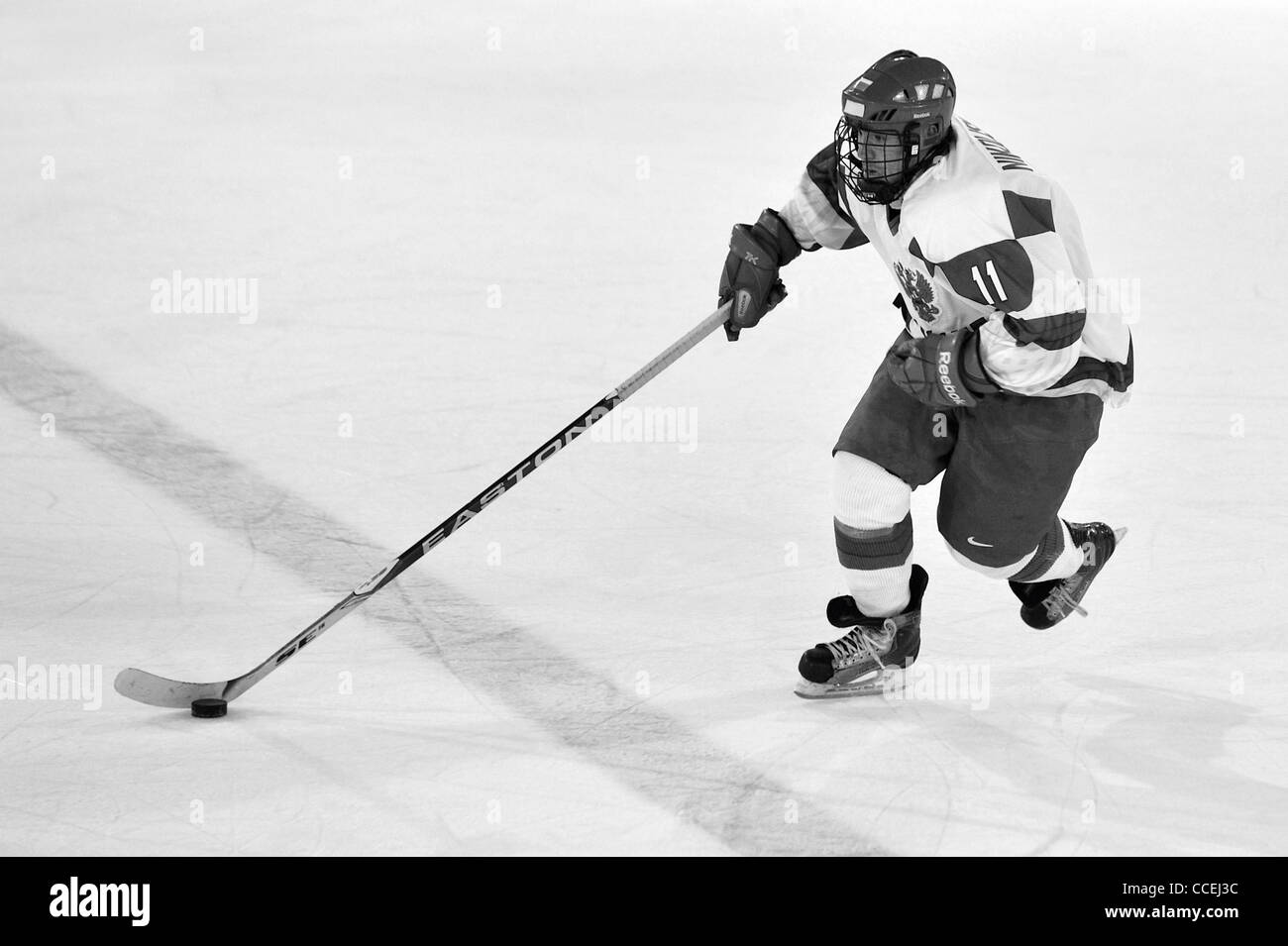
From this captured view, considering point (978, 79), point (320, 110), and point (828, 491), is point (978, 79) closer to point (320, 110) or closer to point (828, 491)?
point (320, 110)

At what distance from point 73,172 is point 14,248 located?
743mm

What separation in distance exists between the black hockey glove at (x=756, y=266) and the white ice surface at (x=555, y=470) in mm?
706

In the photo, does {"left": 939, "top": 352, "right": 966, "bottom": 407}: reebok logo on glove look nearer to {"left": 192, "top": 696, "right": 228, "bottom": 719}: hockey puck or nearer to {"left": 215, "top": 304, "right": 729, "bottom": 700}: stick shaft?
{"left": 215, "top": 304, "right": 729, "bottom": 700}: stick shaft

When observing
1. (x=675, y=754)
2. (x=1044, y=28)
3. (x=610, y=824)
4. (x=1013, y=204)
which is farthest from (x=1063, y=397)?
(x=1044, y=28)

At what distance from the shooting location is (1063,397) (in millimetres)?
3254

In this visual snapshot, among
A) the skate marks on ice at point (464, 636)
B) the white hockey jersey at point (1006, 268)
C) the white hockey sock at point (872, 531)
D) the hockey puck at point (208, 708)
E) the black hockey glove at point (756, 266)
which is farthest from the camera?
the black hockey glove at point (756, 266)

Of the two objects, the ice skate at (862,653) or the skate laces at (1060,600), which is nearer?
the ice skate at (862,653)

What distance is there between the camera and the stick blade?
3.19 m

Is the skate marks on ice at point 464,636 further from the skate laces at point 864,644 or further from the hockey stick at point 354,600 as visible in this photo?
the skate laces at point 864,644

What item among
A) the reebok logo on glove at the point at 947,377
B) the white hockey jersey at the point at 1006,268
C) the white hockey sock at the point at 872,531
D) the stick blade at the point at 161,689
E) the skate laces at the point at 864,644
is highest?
the white hockey jersey at the point at 1006,268

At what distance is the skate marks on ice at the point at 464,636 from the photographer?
113 inches

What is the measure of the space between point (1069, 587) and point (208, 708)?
6.07 ft

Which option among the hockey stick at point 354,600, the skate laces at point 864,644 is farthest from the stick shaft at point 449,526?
the skate laces at point 864,644

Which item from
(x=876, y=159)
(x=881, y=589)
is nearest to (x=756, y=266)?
(x=876, y=159)
